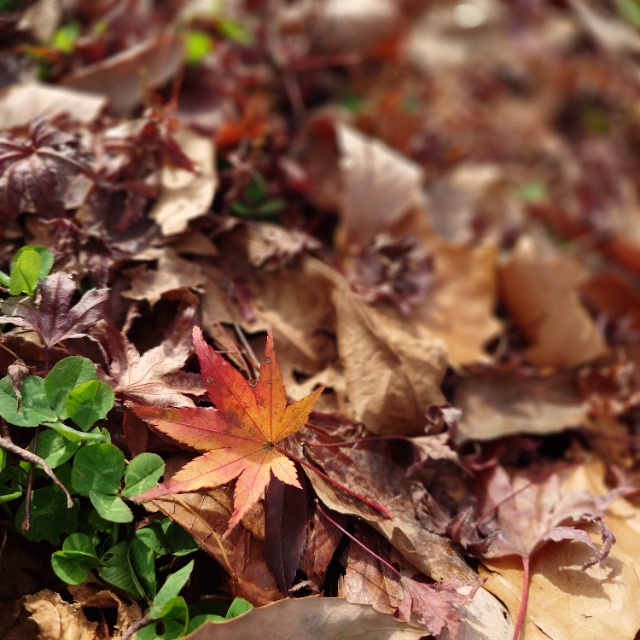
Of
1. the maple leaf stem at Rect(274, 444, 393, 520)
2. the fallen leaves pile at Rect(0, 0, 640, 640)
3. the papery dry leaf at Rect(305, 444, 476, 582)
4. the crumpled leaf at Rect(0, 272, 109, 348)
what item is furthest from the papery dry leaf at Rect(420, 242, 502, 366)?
the crumpled leaf at Rect(0, 272, 109, 348)

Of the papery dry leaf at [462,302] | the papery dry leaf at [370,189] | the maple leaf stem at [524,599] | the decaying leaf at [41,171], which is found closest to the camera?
the maple leaf stem at [524,599]

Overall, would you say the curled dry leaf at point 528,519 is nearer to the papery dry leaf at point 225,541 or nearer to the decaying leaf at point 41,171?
the papery dry leaf at point 225,541

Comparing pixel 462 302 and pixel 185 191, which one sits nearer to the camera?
pixel 185 191

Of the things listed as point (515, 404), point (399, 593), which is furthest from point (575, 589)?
point (515, 404)

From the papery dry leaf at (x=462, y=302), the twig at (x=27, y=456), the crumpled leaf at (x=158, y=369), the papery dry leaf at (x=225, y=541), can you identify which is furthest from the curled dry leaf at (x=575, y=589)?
the twig at (x=27, y=456)

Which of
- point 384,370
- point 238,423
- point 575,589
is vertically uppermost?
point 238,423

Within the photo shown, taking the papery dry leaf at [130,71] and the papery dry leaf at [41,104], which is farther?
the papery dry leaf at [130,71]

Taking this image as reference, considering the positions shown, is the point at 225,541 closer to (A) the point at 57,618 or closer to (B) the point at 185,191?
(A) the point at 57,618
